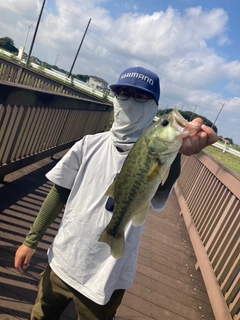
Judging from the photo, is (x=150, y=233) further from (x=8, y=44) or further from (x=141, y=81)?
(x=8, y=44)

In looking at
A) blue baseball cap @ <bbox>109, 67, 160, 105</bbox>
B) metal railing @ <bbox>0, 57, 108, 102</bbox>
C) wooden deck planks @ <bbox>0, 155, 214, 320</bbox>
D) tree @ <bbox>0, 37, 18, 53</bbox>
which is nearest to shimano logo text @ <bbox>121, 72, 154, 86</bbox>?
blue baseball cap @ <bbox>109, 67, 160, 105</bbox>

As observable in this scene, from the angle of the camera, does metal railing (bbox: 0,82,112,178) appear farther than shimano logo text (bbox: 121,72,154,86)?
Yes

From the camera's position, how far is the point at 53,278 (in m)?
1.95

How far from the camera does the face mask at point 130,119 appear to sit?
1.91 meters

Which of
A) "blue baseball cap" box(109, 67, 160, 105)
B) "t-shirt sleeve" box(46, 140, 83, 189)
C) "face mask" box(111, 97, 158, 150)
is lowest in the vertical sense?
"t-shirt sleeve" box(46, 140, 83, 189)

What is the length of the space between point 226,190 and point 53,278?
3.11 metres

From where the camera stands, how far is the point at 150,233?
201 inches

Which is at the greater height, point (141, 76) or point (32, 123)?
point (141, 76)

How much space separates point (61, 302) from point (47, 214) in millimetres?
542

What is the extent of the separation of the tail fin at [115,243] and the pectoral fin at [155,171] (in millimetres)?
384

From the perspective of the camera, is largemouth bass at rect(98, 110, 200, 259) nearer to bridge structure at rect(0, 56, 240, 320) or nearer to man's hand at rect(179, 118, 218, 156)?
man's hand at rect(179, 118, 218, 156)

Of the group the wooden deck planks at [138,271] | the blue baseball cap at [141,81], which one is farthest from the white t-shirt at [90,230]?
the wooden deck planks at [138,271]

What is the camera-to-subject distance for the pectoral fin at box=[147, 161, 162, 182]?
1.44 metres

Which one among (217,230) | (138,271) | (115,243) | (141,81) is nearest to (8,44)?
(217,230)
